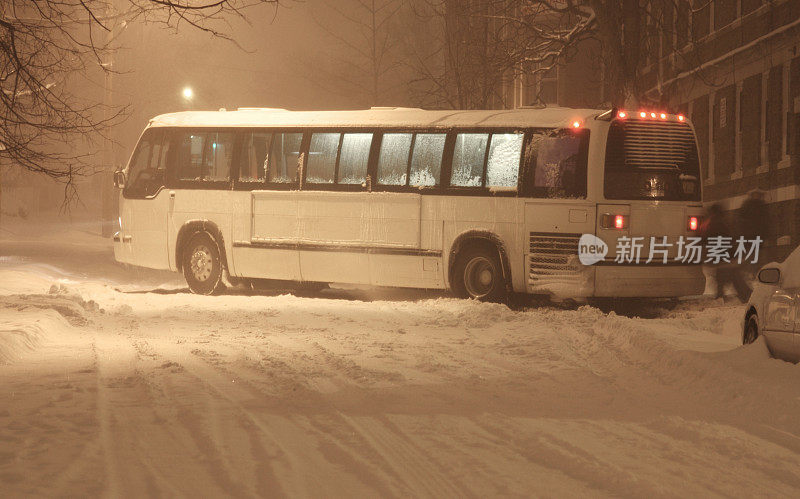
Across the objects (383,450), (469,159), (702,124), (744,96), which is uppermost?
(744,96)

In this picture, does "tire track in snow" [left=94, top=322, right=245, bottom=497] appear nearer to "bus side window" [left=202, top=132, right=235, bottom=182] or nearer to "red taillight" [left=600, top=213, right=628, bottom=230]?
"red taillight" [left=600, top=213, right=628, bottom=230]

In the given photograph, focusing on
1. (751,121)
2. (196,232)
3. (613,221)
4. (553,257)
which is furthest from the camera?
(751,121)

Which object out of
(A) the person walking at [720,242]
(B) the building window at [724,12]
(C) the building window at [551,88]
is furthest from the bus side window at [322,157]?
(C) the building window at [551,88]

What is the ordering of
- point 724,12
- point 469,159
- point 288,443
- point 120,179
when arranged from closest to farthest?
point 288,443
point 469,159
point 120,179
point 724,12

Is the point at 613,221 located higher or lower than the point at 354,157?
lower

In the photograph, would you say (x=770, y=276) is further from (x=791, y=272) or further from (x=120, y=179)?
(x=120, y=179)

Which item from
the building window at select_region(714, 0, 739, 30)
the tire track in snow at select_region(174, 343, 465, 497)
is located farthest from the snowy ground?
the building window at select_region(714, 0, 739, 30)

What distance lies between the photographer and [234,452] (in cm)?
686

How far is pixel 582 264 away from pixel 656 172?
6.03ft

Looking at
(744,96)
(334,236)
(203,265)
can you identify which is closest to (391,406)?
Answer: (334,236)

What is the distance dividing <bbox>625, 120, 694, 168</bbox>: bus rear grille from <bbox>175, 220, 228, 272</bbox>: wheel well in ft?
24.3

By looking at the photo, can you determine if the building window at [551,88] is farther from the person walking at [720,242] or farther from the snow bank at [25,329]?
the snow bank at [25,329]

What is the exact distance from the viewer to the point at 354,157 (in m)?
19.4

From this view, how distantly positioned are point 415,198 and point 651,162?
12.5 feet
